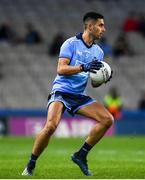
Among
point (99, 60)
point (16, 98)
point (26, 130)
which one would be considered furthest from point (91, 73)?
point (16, 98)

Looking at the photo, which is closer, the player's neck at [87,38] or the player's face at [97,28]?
the player's face at [97,28]

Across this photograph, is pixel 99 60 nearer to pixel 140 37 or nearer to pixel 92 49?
pixel 92 49

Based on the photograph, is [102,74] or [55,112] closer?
[55,112]

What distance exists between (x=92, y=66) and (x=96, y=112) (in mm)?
721

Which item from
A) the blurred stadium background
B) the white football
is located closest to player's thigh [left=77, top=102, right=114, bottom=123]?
the white football

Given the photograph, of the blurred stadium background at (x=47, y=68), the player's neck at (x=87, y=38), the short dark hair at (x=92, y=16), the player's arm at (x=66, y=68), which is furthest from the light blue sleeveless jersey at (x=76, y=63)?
the blurred stadium background at (x=47, y=68)

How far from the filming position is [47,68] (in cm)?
3130

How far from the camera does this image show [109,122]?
1234cm

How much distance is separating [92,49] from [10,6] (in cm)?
2107

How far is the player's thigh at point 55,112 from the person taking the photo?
1203 cm

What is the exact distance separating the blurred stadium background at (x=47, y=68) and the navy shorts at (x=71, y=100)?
1463 cm

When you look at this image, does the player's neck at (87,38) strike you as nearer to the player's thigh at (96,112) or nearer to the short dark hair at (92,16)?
the short dark hair at (92,16)

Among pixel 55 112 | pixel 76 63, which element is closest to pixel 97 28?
pixel 76 63

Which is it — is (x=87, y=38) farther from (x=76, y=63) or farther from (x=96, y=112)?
(x=96, y=112)
